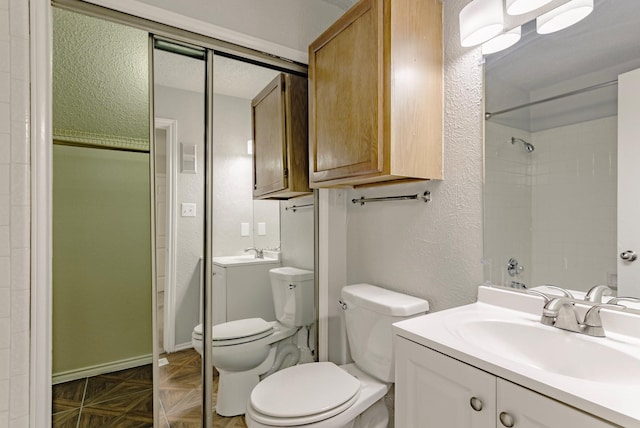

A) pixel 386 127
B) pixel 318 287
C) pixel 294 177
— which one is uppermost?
pixel 386 127

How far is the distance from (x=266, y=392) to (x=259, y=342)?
1.46 feet

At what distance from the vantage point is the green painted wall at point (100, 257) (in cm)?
131

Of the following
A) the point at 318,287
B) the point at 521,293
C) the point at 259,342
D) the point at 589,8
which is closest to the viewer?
the point at 589,8

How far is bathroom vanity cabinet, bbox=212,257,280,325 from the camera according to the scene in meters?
1.61

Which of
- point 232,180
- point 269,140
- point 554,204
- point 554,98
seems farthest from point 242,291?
point 554,98

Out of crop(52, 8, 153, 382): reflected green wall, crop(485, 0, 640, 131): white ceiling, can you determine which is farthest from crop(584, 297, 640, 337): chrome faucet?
crop(52, 8, 153, 382): reflected green wall

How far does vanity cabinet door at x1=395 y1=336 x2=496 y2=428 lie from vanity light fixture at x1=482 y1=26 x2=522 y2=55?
109cm

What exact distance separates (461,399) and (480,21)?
4.04ft

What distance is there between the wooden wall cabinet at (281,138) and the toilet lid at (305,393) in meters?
0.89

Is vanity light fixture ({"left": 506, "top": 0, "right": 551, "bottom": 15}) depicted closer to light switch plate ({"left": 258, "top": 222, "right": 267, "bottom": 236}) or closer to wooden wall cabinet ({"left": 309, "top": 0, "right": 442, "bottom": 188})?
wooden wall cabinet ({"left": 309, "top": 0, "right": 442, "bottom": 188})

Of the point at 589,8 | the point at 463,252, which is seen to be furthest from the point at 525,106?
the point at 463,252

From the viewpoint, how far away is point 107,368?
142 cm

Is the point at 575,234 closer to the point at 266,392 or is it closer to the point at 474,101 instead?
the point at 474,101

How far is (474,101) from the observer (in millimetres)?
1271
